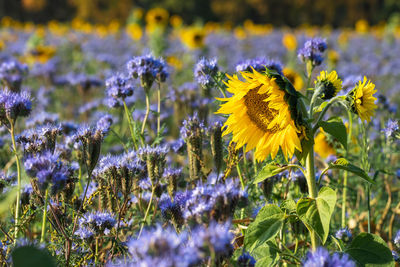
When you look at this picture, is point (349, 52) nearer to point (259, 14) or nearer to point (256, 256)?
point (256, 256)

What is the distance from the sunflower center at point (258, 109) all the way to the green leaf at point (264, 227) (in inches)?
13.0

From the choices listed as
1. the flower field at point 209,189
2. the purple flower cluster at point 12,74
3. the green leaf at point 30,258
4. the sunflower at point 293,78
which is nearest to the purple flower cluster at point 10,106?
the flower field at point 209,189

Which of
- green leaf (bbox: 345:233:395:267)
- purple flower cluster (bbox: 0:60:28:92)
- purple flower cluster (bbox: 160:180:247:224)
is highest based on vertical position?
purple flower cluster (bbox: 0:60:28:92)

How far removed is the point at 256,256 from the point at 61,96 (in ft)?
20.3

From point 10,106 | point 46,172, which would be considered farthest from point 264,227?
point 10,106

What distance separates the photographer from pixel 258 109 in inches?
67.9

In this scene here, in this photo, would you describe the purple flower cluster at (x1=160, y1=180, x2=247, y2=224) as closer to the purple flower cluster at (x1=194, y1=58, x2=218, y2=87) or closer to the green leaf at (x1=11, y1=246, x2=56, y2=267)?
the green leaf at (x1=11, y1=246, x2=56, y2=267)

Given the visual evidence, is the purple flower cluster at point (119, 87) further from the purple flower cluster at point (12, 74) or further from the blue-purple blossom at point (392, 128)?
the blue-purple blossom at point (392, 128)

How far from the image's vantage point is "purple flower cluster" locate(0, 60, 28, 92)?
3384mm

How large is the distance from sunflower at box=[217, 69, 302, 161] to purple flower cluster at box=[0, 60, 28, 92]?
87.7 inches

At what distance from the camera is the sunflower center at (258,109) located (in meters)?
1.71

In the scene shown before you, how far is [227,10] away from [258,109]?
27.2m

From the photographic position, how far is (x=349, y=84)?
10.2 ft

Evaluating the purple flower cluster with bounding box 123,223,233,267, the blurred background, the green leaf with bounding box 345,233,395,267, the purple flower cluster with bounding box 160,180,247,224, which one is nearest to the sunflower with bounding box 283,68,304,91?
the green leaf with bounding box 345,233,395,267
